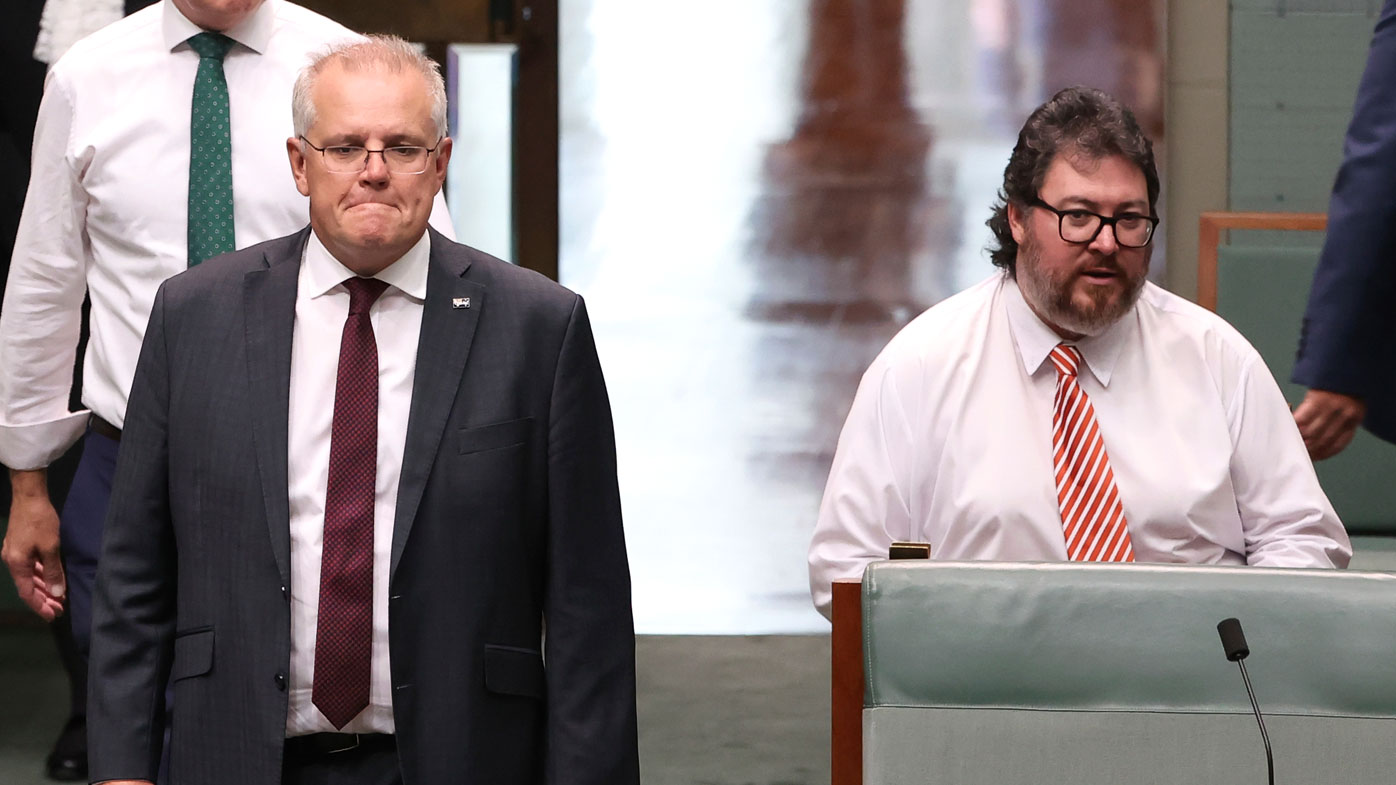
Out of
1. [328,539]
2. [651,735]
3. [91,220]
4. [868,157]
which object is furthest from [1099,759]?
[868,157]

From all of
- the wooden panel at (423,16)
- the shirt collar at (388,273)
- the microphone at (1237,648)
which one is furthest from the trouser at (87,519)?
the wooden panel at (423,16)

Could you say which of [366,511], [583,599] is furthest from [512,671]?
A: [366,511]

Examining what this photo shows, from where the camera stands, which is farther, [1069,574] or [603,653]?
[603,653]

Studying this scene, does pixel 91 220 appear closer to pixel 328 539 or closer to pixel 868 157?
pixel 328 539

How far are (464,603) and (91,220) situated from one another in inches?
40.1

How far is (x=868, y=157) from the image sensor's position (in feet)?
15.7

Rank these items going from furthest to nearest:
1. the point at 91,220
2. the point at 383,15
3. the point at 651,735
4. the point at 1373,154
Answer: the point at 383,15
the point at 651,735
the point at 91,220
the point at 1373,154

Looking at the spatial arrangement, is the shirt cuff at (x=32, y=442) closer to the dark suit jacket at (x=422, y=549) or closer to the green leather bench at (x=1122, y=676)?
the dark suit jacket at (x=422, y=549)

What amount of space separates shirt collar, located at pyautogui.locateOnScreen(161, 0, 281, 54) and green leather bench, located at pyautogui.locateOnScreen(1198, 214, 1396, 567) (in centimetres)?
227

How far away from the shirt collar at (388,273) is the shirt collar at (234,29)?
0.72m

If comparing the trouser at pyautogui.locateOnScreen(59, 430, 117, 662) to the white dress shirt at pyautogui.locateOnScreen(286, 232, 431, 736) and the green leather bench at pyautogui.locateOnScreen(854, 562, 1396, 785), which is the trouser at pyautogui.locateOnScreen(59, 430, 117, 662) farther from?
the green leather bench at pyautogui.locateOnScreen(854, 562, 1396, 785)

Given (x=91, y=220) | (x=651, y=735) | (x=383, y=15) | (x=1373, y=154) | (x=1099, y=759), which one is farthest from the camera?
(x=383, y=15)

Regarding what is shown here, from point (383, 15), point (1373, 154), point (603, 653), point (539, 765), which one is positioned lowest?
point (539, 765)

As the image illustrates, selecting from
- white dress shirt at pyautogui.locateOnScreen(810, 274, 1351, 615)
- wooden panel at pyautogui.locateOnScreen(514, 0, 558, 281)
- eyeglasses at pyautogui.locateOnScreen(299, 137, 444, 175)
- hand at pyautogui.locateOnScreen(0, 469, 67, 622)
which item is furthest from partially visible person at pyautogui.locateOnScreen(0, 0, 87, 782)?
eyeglasses at pyautogui.locateOnScreen(299, 137, 444, 175)
